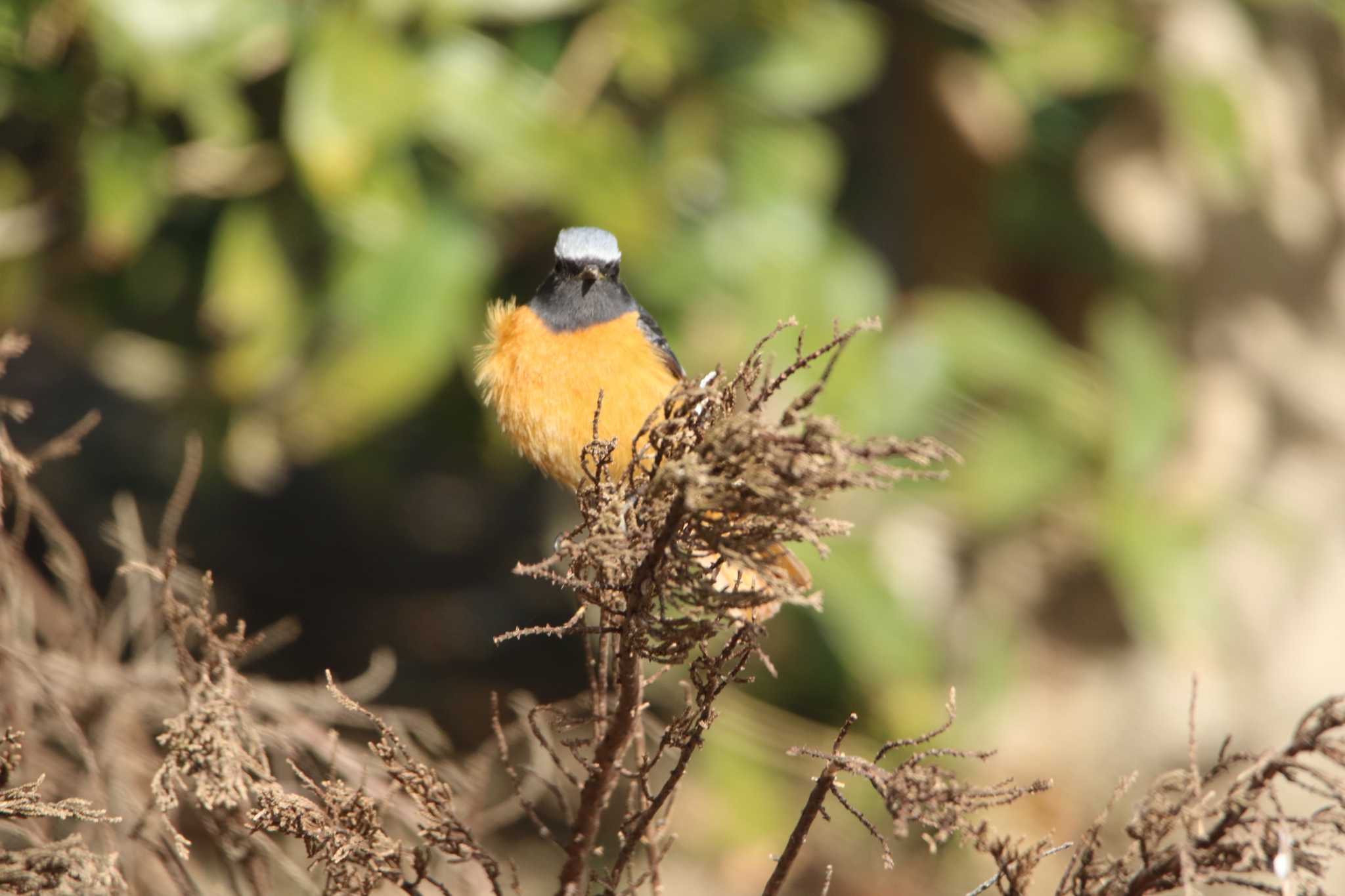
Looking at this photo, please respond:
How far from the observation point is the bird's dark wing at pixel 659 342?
151 inches

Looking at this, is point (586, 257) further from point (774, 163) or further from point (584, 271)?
point (774, 163)

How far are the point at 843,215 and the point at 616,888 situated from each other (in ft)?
16.9

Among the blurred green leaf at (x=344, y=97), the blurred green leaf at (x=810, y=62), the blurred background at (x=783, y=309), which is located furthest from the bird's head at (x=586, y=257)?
the blurred green leaf at (x=810, y=62)

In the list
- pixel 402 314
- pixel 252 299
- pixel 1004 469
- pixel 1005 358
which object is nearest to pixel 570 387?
pixel 402 314

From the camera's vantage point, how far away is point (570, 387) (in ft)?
11.6

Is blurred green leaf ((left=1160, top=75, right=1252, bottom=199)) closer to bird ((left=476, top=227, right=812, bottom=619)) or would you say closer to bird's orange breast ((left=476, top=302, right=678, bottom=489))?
bird ((left=476, top=227, right=812, bottom=619))

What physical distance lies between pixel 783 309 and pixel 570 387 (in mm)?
1340

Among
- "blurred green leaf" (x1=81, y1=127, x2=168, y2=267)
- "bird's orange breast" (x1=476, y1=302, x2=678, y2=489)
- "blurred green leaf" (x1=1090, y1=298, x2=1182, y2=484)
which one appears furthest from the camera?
"blurred green leaf" (x1=1090, y1=298, x2=1182, y2=484)

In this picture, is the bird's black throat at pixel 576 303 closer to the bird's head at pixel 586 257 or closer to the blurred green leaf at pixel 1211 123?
the bird's head at pixel 586 257

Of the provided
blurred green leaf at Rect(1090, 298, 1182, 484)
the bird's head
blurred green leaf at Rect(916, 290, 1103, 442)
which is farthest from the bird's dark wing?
blurred green leaf at Rect(1090, 298, 1182, 484)

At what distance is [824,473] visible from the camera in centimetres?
169

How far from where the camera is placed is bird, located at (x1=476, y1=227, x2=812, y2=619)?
3.51m

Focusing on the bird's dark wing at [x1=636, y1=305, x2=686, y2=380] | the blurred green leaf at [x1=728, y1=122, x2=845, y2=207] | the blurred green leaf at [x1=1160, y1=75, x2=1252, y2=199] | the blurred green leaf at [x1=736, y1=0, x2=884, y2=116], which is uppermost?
the blurred green leaf at [x1=1160, y1=75, x2=1252, y2=199]

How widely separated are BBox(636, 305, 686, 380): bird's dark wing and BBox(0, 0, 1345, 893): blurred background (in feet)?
1.77
